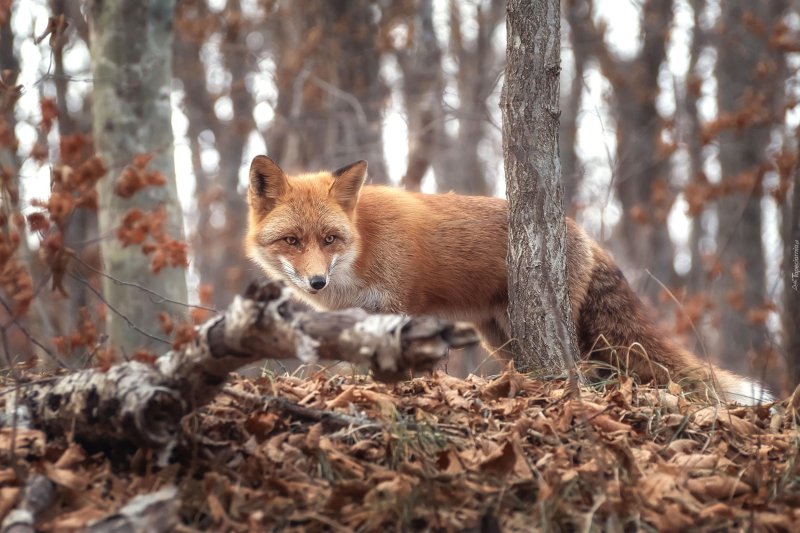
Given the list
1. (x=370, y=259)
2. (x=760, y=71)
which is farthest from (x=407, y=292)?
(x=760, y=71)

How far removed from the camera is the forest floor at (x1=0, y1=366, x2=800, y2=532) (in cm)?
282

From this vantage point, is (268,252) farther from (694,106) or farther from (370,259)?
(694,106)

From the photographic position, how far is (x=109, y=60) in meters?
7.09

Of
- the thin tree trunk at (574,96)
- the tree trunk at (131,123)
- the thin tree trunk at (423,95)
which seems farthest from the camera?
the thin tree trunk at (574,96)

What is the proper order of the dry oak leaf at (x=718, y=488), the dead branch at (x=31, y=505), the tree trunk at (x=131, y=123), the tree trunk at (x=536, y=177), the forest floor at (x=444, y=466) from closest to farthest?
the dead branch at (x=31, y=505)
the forest floor at (x=444, y=466)
the dry oak leaf at (x=718, y=488)
the tree trunk at (x=536, y=177)
the tree trunk at (x=131, y=123)

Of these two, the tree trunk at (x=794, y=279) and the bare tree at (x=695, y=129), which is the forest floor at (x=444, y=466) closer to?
the tree trunk at (x=794, y=279)

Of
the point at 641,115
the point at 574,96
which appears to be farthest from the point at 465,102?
the point at 641,115

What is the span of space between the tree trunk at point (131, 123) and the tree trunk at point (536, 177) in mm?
3527

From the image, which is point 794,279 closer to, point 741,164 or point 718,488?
point 718,488

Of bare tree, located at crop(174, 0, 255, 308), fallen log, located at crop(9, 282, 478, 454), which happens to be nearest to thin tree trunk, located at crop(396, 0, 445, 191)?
Answer: bare tree, located at crop(174, 0, 255, 308)

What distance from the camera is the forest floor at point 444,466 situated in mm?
2822

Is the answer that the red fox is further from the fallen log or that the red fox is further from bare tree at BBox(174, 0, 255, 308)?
bare tree at BBox(174, 0, 255, 308)

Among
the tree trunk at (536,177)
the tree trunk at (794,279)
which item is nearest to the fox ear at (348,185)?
the tree trunk at (536,177)

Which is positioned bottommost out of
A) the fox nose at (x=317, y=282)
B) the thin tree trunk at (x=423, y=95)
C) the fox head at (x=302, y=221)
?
the fox nose at (x=317, y=282)
